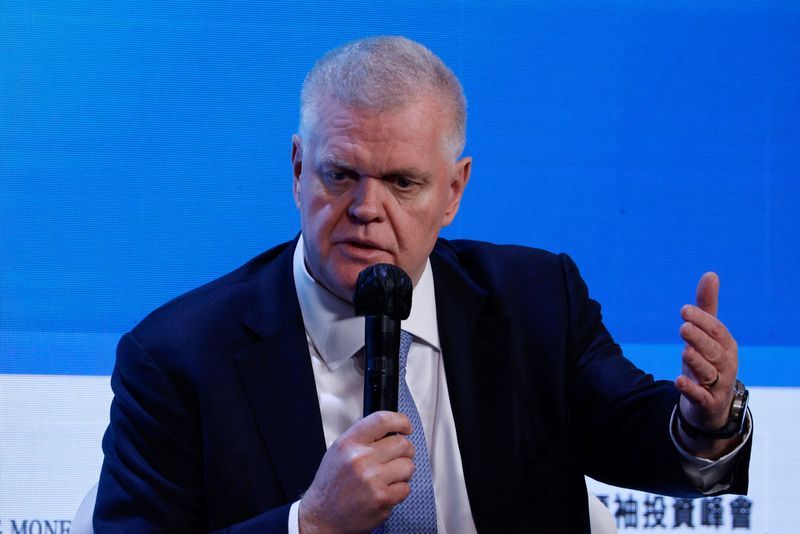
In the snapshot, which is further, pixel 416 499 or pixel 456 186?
pixel 456 186

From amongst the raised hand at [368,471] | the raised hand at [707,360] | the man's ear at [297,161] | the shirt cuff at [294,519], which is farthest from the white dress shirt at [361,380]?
the raised hand at [707,360]

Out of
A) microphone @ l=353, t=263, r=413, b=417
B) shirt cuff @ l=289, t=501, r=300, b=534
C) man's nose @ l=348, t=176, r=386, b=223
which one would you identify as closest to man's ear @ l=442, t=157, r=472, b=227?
man's nose @ l=348, t=176, r=386, b=223

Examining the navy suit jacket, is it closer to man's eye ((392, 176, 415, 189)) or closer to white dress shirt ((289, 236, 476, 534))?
white dress shirt ((289, 236, 476, 534))

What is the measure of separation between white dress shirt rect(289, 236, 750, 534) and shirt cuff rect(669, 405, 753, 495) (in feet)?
1.39

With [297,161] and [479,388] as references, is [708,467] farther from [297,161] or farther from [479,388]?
[297,161]

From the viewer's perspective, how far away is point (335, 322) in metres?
2.00

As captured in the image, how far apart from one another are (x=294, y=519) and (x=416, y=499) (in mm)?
323

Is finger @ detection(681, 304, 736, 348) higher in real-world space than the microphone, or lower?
higher

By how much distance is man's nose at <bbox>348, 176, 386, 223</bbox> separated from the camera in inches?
72.1

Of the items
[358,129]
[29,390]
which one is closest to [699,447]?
[358,129]

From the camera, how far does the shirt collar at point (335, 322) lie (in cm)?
199

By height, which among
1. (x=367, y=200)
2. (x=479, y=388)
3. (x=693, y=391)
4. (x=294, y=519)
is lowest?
(x=294, y=519)

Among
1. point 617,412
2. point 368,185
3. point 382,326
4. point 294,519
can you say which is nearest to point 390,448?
point 382,326

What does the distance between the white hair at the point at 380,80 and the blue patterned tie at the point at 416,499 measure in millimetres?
526
